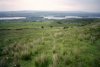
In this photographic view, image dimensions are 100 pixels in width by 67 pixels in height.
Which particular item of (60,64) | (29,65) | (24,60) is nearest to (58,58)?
(60,64)

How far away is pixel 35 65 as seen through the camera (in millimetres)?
7047

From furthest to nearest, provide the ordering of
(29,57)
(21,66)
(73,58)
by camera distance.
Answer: (29,57) < (73,58) < (21,66)

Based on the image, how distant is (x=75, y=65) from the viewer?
668 centimetres

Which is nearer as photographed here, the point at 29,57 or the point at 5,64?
the point at 5,64

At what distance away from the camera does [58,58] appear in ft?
24.5

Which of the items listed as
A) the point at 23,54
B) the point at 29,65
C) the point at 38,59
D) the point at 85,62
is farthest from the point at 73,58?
the point at 23,54

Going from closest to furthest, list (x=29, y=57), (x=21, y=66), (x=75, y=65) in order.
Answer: (x=75, y=65) < (x=21, y=66) < (x=29, y=57)

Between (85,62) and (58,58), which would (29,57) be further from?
(85,62)

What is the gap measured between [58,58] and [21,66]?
1.99 m

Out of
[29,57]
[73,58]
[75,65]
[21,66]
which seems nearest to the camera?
[75,65]

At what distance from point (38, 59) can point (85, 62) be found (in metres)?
2.47

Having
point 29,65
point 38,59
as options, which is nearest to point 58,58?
point 38,59

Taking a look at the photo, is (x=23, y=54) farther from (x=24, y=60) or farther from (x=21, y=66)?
(x=21, y=66)

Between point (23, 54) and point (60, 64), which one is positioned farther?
point (23, 54)
